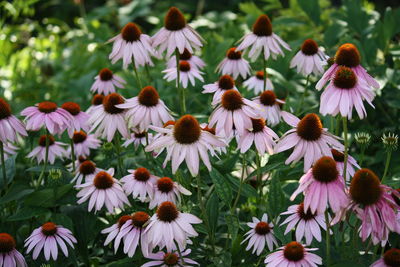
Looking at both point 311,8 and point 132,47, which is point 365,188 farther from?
point 311,8

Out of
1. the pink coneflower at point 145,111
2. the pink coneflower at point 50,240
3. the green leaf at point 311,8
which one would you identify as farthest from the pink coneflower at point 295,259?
the green leaf at point 311,8

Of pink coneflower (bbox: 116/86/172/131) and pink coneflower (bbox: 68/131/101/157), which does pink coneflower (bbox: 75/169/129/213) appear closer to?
pink coneflower (bbox: 116/86/172/131)

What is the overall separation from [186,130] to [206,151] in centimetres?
6

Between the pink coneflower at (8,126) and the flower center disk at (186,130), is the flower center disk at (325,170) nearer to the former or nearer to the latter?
the flower center disk at (186,130)

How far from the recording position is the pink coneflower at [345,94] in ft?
3.73

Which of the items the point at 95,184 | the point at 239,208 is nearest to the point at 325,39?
the point at 239,208

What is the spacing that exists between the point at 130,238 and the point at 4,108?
21.4 inches

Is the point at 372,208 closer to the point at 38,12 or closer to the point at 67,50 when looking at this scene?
the point at 67,50

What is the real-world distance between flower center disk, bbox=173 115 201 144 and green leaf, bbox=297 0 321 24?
58.8 inches

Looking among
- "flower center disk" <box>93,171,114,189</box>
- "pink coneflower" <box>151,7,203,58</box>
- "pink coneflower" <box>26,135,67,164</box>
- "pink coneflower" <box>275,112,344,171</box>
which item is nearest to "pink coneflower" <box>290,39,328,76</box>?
"pink coneflower" <box>151,7,203,58</box>

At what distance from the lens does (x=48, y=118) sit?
1584 millimetres

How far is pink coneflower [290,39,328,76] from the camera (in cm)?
177

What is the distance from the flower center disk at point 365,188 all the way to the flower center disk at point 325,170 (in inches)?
1.7

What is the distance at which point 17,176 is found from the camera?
2.29 meters
